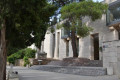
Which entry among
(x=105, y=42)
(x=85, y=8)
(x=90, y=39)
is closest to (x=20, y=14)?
(x=105, y=42)

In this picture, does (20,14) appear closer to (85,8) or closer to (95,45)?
(85,8)

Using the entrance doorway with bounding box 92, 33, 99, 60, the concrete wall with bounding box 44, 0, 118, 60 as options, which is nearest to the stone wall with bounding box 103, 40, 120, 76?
the concrete wall with bounding box 44, 0, 118, 60

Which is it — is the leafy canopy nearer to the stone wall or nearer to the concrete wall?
the stone wall

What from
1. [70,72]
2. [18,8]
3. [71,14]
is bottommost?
[70,72]

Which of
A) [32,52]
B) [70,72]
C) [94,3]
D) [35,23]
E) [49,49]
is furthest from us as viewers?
[49,49]

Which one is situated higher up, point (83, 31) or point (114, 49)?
point (83, 31)

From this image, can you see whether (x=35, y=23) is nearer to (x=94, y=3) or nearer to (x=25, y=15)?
(x=25, y=15)

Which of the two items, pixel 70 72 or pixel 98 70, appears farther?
pixel 70 72

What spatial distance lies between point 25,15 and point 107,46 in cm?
661

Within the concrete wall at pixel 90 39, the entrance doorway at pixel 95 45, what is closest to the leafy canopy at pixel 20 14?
the concrete wall at pixel 90 39

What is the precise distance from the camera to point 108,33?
20.1 metres

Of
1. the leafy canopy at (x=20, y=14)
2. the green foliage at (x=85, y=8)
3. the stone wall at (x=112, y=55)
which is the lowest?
the stone wall at (x=112, y=55)

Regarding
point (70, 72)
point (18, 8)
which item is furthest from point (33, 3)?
→ point (70, 72)

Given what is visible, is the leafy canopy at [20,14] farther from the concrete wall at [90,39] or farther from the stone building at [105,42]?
the concrete wall at [90,39]
